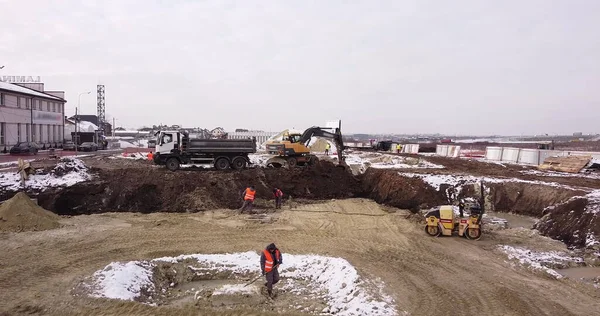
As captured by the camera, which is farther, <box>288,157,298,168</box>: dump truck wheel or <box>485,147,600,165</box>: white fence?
<box>485,147,600,165</box>: white fence

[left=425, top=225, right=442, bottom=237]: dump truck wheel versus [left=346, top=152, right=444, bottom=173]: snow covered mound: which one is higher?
[left=346, top=152, right=444, bottom=173]: snow covered mound

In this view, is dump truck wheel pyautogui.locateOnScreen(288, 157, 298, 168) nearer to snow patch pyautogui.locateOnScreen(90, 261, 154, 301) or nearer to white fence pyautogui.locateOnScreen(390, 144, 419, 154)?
snow patch pyautogui.locateOnScreen(90, 261, 154, 301)

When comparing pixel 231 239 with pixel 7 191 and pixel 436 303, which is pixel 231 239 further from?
pixel 7 191

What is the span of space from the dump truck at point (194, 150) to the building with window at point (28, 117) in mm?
23052

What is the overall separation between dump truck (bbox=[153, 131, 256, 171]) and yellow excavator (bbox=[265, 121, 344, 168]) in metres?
1.79

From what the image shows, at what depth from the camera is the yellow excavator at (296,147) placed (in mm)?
25391

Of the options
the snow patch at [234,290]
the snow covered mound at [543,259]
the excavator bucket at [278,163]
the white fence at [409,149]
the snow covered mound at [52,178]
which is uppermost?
the white fence at [409,149]

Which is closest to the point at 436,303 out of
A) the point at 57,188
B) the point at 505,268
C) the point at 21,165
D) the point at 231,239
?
the point at 505,268

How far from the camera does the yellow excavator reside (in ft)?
83.3

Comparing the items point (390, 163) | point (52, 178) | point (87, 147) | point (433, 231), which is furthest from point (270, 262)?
point (87, 147)

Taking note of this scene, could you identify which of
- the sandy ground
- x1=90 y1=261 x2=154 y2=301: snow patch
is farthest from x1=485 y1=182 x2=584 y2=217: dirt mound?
x1=90 y1=261 x2=154 y2=301: snow patch

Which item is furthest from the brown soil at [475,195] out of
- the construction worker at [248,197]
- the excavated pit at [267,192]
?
the construction worker at [248,197]

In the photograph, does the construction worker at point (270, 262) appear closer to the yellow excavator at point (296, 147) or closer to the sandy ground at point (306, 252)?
the sandy ground at point (306, 252)

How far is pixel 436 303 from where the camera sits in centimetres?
860
